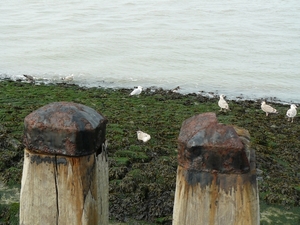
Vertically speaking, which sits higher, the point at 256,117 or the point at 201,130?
the point at 201,130

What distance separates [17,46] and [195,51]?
1081 cm

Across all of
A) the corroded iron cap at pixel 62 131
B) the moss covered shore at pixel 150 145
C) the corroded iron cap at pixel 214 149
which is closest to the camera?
the corroded iron cap at pixel 214 149

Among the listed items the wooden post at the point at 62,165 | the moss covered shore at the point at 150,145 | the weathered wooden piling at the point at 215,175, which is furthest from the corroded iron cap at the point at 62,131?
the moss covered shore at the point at 150,145

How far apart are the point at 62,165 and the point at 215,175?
0.75 meters

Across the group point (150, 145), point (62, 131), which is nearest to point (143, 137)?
point (150, 145)

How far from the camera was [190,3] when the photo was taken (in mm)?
42344

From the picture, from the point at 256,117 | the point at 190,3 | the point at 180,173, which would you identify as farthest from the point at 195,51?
the point at 180,173

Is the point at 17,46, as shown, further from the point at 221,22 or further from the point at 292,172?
the point at 292,172

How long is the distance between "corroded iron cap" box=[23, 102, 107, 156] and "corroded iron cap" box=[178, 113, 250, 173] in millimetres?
487

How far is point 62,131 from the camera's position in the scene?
7.04 ft

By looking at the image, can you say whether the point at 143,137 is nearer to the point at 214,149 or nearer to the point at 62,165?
the point at 62,165

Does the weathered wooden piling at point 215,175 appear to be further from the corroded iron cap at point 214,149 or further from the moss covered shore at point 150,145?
the moss covered shore at point 150,145

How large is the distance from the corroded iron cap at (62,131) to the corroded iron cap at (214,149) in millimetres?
487

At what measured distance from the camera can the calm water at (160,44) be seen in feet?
66.7
